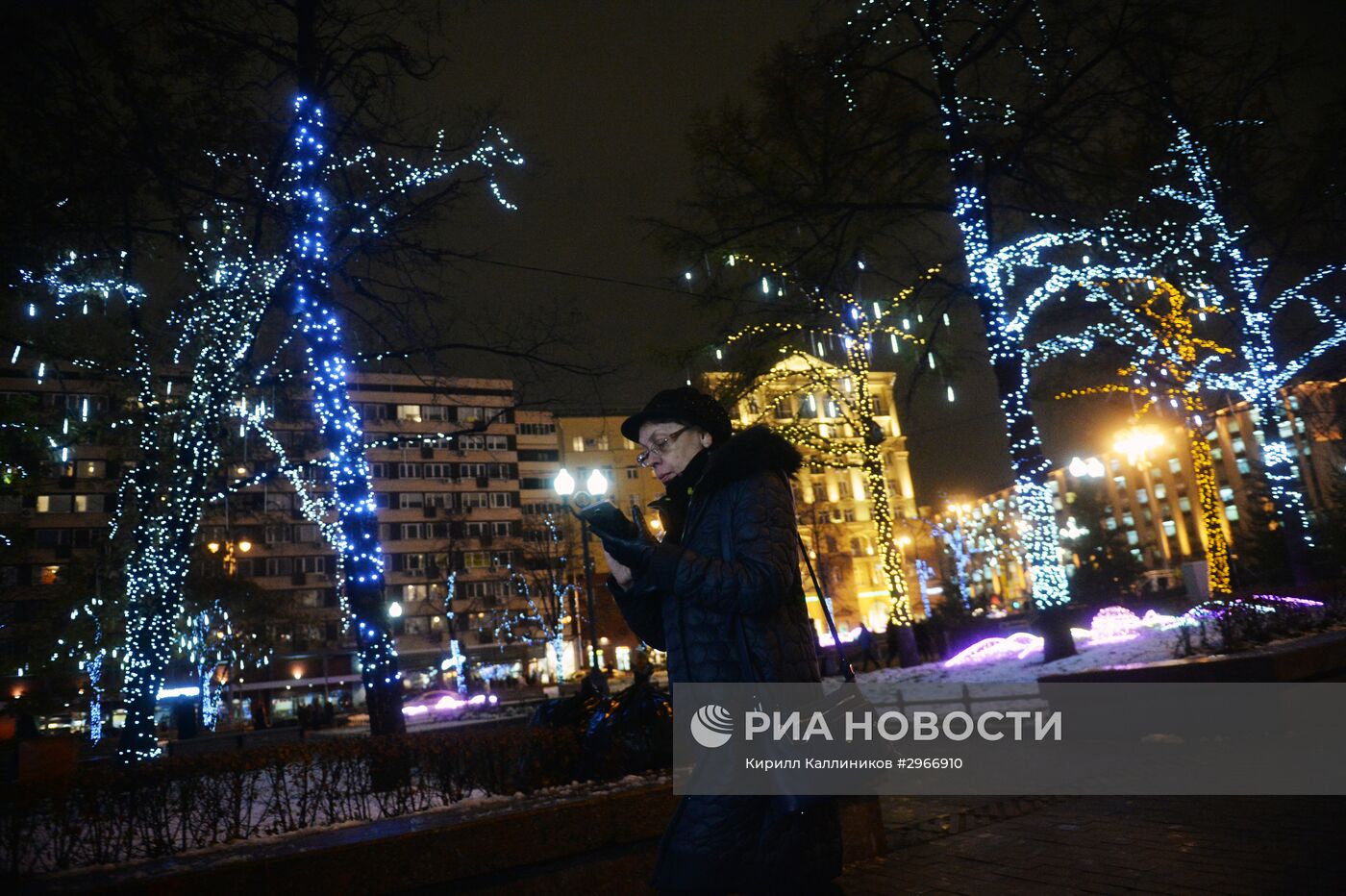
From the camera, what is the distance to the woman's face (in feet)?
8.97

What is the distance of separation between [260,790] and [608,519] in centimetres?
558

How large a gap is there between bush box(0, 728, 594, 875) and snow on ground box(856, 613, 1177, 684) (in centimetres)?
764

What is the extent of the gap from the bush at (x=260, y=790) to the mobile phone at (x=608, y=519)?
4360 mm

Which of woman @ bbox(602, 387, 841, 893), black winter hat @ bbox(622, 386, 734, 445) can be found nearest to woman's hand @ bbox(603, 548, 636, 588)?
woman @ bbox(602, 387, 841, 893)

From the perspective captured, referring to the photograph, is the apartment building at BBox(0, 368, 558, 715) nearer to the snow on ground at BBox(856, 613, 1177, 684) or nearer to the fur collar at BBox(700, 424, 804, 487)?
the snow on ground at BBox(856, 613, 1177, 684)

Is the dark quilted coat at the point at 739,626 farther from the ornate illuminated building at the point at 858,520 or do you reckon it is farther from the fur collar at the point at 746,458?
the ornate illuminated building at the point at 858,520

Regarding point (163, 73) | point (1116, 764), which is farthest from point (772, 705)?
point (163, 73)

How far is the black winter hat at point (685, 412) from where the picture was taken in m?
2.69

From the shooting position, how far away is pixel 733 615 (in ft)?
7.77

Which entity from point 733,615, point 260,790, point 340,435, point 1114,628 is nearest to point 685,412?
point 733,615

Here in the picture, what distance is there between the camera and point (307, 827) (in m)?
5.76

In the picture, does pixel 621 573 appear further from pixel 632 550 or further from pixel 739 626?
pixel 739 626

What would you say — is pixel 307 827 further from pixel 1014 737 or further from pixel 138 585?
pixel 138 585

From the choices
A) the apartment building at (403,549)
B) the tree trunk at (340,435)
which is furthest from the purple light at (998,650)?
the apartment building at (403,549)
